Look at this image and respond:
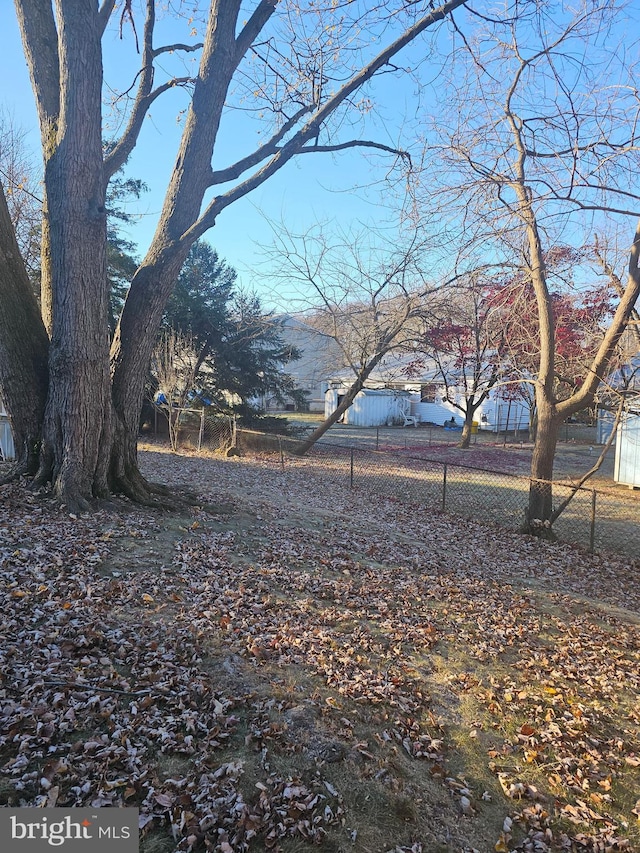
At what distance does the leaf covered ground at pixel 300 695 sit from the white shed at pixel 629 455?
369 inches

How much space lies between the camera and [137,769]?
222 cm

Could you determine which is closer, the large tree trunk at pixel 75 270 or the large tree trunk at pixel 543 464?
the large tree trunk at pixel 75 270

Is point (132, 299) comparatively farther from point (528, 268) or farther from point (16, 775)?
point (528, 268)

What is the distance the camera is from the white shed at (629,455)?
13688 mm

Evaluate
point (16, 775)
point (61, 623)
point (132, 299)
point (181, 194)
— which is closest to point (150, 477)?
point (132, 299)

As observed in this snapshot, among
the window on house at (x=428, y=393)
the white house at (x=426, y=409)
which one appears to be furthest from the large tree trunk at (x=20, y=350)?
A: the white house at (x=426, y=409)

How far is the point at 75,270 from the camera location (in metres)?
5.55

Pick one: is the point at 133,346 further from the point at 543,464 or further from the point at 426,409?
the point at 426,409

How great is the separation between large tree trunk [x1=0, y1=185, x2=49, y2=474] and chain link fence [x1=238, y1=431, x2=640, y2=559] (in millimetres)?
6180

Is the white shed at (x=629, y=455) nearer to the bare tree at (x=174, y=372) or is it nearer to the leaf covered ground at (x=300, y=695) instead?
the leaf covered ground at (x=300, y=695)

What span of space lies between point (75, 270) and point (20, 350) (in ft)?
3.75

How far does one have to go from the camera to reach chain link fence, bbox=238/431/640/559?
28.5 ft

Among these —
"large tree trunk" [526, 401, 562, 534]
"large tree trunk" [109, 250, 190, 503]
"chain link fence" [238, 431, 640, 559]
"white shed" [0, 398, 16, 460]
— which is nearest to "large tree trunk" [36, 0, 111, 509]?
"large tree trunk" [109, 250, 190, 503]

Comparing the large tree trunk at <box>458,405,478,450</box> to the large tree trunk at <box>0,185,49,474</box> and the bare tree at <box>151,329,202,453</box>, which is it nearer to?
the bare tree at <box>151,329,202,453</box>
